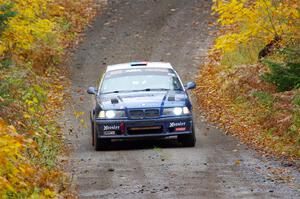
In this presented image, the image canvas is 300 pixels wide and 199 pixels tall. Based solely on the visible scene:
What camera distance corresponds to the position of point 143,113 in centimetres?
1678

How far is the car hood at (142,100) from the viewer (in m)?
16.9

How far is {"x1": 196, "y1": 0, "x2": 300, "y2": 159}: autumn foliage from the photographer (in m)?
17.7

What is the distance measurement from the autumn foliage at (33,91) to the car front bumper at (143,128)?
3.40 feet

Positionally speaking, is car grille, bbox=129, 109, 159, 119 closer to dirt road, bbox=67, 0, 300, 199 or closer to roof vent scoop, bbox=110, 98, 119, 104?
roof vent scoop, bbox=110, 98, 119, 104

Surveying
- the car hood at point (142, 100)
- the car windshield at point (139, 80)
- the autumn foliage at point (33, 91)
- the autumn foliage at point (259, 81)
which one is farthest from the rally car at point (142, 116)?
the autumn foliage at point (259, 81)

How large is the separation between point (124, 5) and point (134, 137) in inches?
831

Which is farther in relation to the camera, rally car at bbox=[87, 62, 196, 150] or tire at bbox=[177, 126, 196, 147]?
tire at bbox=[177, 126, 196, 147]

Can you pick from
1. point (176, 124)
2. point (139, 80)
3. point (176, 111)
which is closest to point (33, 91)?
point (139, 80)

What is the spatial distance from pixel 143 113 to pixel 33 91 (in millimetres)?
7020

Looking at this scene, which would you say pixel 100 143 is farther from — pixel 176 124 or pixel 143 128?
pixel 176 124

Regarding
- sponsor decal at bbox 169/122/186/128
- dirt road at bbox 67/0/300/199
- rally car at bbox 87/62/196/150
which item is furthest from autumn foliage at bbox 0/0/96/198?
sponsor decal at bbox 169/122/186/128

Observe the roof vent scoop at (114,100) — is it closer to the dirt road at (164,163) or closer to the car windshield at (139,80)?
the car windshield at (139,80)

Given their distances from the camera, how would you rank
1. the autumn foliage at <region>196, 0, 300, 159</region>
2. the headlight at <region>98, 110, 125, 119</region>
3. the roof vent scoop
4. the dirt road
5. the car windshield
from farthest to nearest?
the car windshield, the autumn foliage at <region>196, 0, 300, 159</region>, the roof vent scoop, the headlight at <region>98, 110, 125, 119</region>, the dirt road

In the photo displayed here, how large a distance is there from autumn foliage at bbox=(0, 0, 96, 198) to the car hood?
4.30 ft
